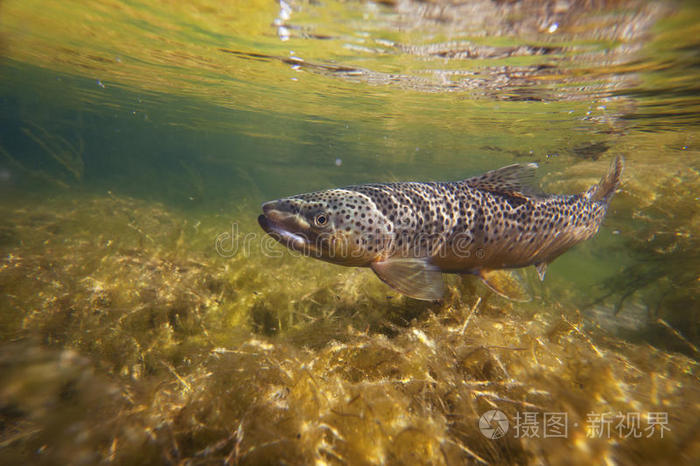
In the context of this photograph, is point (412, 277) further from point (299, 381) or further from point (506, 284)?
point (506, 284)

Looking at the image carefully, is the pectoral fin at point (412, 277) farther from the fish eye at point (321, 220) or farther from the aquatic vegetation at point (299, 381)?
the fish eye at point (321, 220)

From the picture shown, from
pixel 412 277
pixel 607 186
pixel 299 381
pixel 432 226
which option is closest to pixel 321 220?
pixel 412 277

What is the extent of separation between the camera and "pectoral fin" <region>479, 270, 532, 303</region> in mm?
4148

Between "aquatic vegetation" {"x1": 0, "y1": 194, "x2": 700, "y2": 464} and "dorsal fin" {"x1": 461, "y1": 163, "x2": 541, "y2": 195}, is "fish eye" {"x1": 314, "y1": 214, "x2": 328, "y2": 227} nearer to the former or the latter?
"aquatic vegetation" {"x1": 0, "y1": 194, "x2": 700, "y2": 464}

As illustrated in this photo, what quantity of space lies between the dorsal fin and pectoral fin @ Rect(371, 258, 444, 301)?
1795 mm

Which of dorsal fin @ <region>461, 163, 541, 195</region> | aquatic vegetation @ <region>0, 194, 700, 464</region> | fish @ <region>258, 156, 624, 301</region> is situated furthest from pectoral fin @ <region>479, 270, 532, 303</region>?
dorsal fin @ <region>461, 163, 541, 195</region>

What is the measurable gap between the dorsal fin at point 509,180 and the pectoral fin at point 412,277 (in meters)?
1.80

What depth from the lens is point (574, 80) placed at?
33.3ft

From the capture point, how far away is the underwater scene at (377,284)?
250cm

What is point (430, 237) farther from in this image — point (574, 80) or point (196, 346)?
point (574, 80)

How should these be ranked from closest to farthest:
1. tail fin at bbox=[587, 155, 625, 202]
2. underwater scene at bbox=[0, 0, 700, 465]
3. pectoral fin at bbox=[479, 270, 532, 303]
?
underwater scene at bbox=[0, 0, 700, 465], pectoral fin at bbox=[479, 270, 532, 303], tail fin at bbox=[587, 155, 625, 202]

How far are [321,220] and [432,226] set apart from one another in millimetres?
1660

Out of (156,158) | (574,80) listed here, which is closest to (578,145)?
(574,80)

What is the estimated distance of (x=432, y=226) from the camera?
13.6 ft
